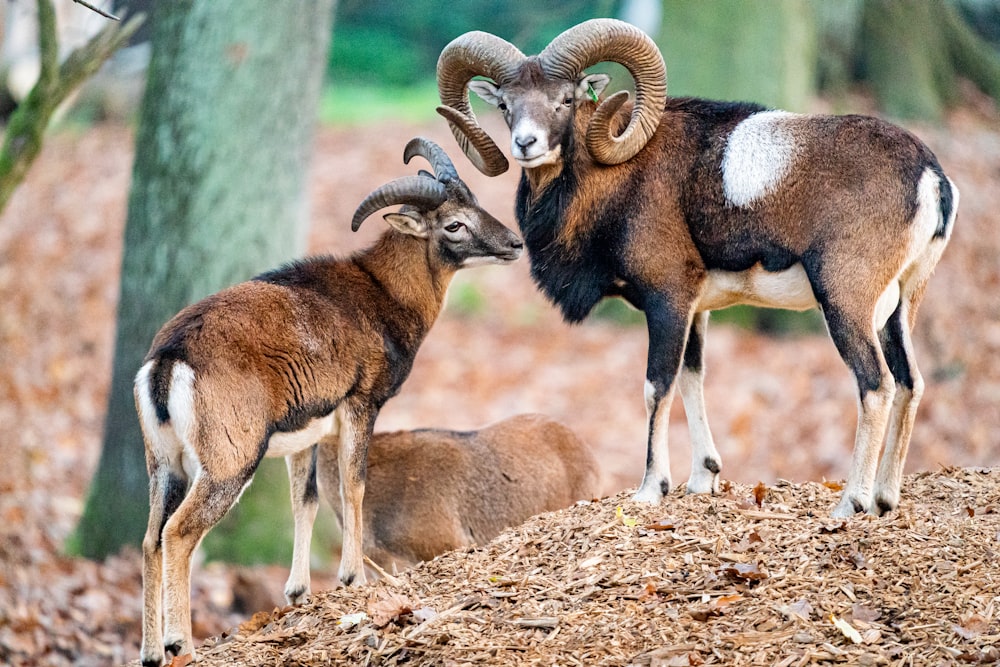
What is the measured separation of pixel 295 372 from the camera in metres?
7.09

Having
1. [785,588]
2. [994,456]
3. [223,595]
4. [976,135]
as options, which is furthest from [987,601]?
[976,135]

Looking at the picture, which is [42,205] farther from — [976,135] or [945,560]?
[945,560]

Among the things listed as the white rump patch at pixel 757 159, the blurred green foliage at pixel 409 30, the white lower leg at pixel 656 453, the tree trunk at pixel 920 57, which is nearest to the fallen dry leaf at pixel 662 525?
the white lower leg at pixel 656 453

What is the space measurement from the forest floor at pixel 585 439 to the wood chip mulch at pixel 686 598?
2 centimetres

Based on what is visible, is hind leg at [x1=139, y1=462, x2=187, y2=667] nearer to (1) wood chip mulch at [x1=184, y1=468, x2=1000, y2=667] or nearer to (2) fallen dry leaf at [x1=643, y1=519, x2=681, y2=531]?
(1) wood chip mulch at [x1=184, y1=468, x2=1000, y2=667]

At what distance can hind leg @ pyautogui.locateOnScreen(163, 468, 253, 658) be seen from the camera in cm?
645

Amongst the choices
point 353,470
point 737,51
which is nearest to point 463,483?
point 353,470

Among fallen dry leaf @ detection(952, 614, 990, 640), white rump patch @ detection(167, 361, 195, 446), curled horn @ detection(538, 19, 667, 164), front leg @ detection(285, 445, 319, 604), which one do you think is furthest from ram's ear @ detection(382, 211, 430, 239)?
fallen dry leaf @ detection(952, 614, 990, 640)

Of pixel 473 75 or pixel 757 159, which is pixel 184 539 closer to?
pixel 473 75

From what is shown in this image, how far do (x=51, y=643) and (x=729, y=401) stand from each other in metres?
9.46

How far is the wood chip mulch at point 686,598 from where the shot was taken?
556 cm

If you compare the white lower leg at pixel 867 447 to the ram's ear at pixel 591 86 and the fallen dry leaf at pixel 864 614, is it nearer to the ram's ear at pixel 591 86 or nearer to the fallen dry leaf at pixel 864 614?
the fallen dry leaf at pixel 864 614

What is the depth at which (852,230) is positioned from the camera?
6.93 metres

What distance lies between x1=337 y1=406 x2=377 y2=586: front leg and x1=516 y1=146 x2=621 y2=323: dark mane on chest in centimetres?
160
